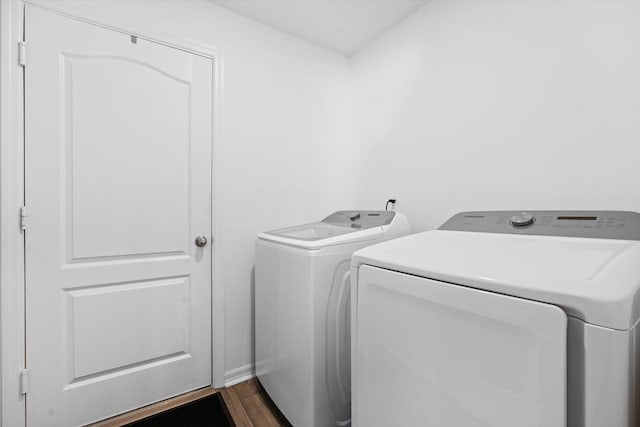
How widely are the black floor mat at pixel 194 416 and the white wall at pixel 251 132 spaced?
0.78 ft

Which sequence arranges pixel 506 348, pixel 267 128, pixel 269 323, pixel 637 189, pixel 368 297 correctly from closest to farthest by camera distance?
pixel 506 348, pixel 368 297, pixel 637 189, pixel 269 323, pixel 267 128

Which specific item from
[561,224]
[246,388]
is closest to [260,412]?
[246,388]

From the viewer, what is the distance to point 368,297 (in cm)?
93

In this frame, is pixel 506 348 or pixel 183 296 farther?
pixel 183 296

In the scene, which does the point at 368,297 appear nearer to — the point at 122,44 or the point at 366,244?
the point at 366,244

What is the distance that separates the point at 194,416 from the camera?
150 cm

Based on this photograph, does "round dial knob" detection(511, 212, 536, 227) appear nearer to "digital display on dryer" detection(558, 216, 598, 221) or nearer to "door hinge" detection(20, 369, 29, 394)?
"digital display on dryer" detection(558, 216, 598, 221)

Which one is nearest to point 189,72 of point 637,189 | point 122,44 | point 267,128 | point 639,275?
point 122,44

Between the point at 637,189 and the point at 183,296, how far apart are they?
84.1 inches

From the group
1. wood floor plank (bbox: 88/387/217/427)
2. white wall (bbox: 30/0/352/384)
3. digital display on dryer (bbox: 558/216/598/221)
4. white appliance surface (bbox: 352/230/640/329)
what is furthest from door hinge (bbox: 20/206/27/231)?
digital display on dryer (bbox: 558/216/598/221)

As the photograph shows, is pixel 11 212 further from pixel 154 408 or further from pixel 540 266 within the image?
pixel 540 266

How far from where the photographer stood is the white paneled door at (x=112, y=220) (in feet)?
4.32

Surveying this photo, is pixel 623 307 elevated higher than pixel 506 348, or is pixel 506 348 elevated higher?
pixel 623 307

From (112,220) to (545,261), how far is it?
70.9 inches
